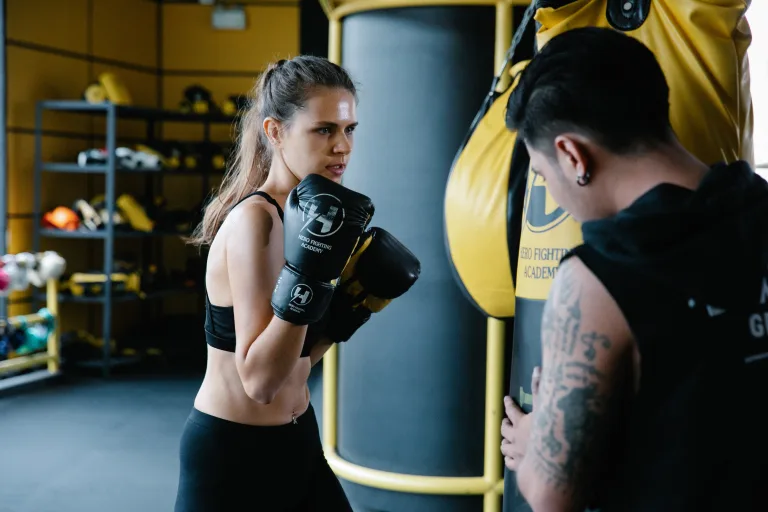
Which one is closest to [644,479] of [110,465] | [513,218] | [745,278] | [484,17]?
[745,278]

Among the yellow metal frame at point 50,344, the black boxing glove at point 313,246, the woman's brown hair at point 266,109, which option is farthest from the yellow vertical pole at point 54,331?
the black boxing glove at point 313,246

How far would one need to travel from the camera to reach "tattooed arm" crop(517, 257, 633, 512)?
91 centimetres

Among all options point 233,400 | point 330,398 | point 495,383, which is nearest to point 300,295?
point 233,400

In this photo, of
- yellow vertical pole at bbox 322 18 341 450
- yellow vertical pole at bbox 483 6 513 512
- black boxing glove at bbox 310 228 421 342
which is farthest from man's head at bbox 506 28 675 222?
yellow vertical pole at bbox 322 18 341 450

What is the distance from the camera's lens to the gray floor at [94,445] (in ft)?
11.4

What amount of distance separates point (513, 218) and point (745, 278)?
2.78 feet

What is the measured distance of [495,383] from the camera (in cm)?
262

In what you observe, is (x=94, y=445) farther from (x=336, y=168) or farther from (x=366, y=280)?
(x=336, y=168)

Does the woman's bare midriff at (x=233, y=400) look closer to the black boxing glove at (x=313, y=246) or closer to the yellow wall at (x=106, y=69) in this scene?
the black boxing glove at (x=313, y=246)

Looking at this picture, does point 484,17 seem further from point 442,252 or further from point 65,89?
point 65,89

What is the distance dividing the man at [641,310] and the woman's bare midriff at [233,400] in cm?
74

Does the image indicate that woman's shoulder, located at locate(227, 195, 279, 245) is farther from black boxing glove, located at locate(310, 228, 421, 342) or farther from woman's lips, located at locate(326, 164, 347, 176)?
black boxing glove, located at locate(310, 228, 421, 342)

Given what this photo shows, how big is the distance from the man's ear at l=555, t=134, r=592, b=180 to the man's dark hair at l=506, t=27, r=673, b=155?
0.04 feet

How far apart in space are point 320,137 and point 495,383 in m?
1.24
